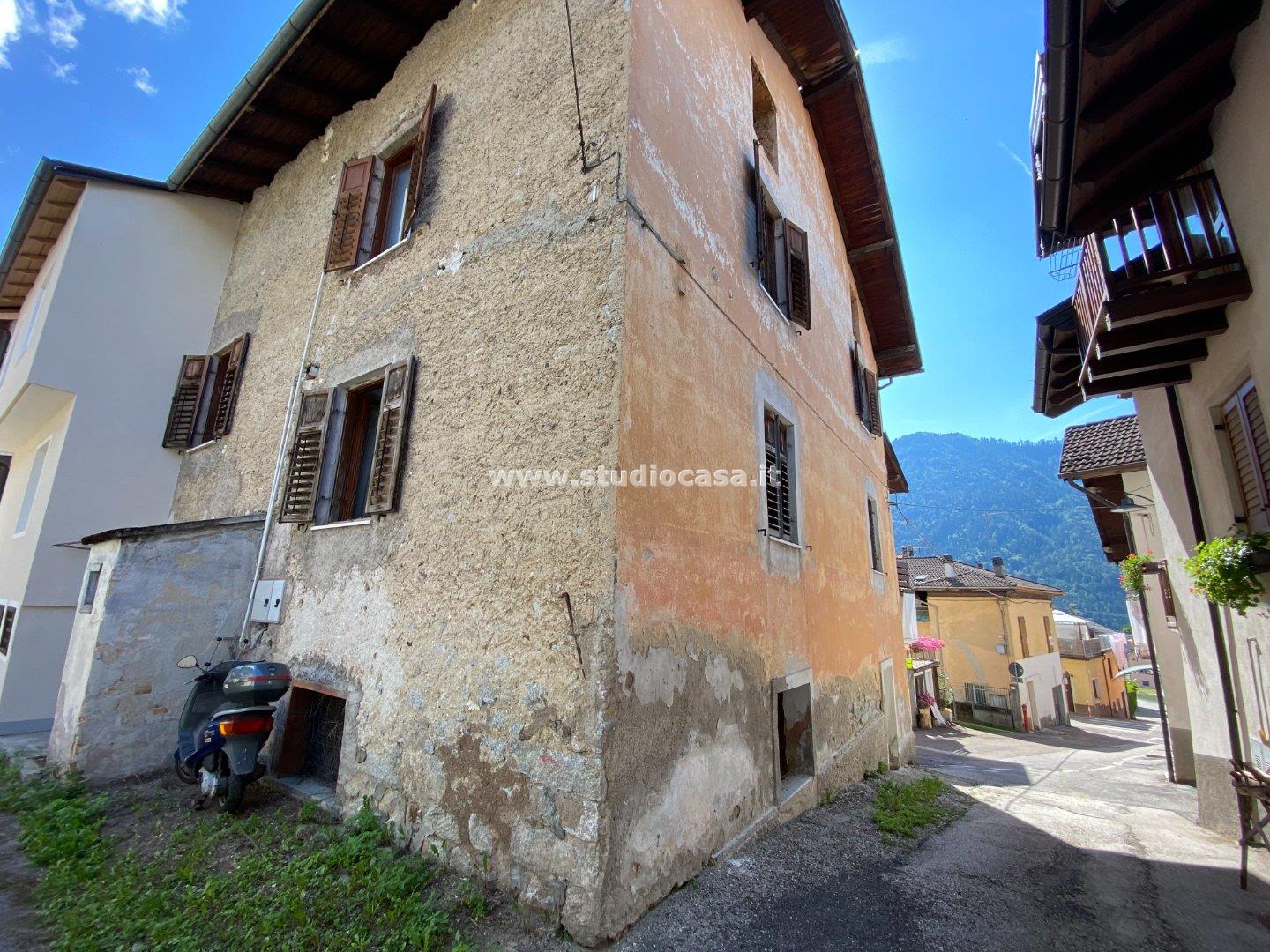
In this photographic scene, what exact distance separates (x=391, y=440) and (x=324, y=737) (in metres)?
2.80

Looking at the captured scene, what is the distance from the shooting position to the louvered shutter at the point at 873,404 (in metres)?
11.1

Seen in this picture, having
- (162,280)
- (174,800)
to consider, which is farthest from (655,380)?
(162,280)

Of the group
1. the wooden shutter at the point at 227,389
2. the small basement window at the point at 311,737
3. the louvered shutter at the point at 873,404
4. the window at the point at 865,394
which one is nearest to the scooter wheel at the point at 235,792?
the small basement window at the point at 311,737

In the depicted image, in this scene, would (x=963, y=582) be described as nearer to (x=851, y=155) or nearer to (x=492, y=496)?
(x=851, y=155)

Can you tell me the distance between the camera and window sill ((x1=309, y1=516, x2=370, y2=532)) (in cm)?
495

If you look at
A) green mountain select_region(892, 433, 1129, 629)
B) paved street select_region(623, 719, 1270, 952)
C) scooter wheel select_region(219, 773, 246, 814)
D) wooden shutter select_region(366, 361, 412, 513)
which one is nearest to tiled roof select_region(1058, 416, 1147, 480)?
paved street select_region(623, 719, 1270, 952)

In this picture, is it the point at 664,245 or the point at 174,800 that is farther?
the point at 174,800

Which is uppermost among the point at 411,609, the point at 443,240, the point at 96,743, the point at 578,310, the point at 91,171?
the point at 91,171

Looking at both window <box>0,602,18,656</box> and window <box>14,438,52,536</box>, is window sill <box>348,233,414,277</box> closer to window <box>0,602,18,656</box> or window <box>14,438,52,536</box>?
window <box>0,602,18,656</box>

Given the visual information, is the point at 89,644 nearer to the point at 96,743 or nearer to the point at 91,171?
the point at 96,743

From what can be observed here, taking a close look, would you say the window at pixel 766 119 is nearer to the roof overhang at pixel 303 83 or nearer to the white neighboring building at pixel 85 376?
the roof overhang at pixel 303 83

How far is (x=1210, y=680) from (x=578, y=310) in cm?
771

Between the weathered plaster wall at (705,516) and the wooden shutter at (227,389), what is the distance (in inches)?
255

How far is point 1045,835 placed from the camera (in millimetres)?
5789
